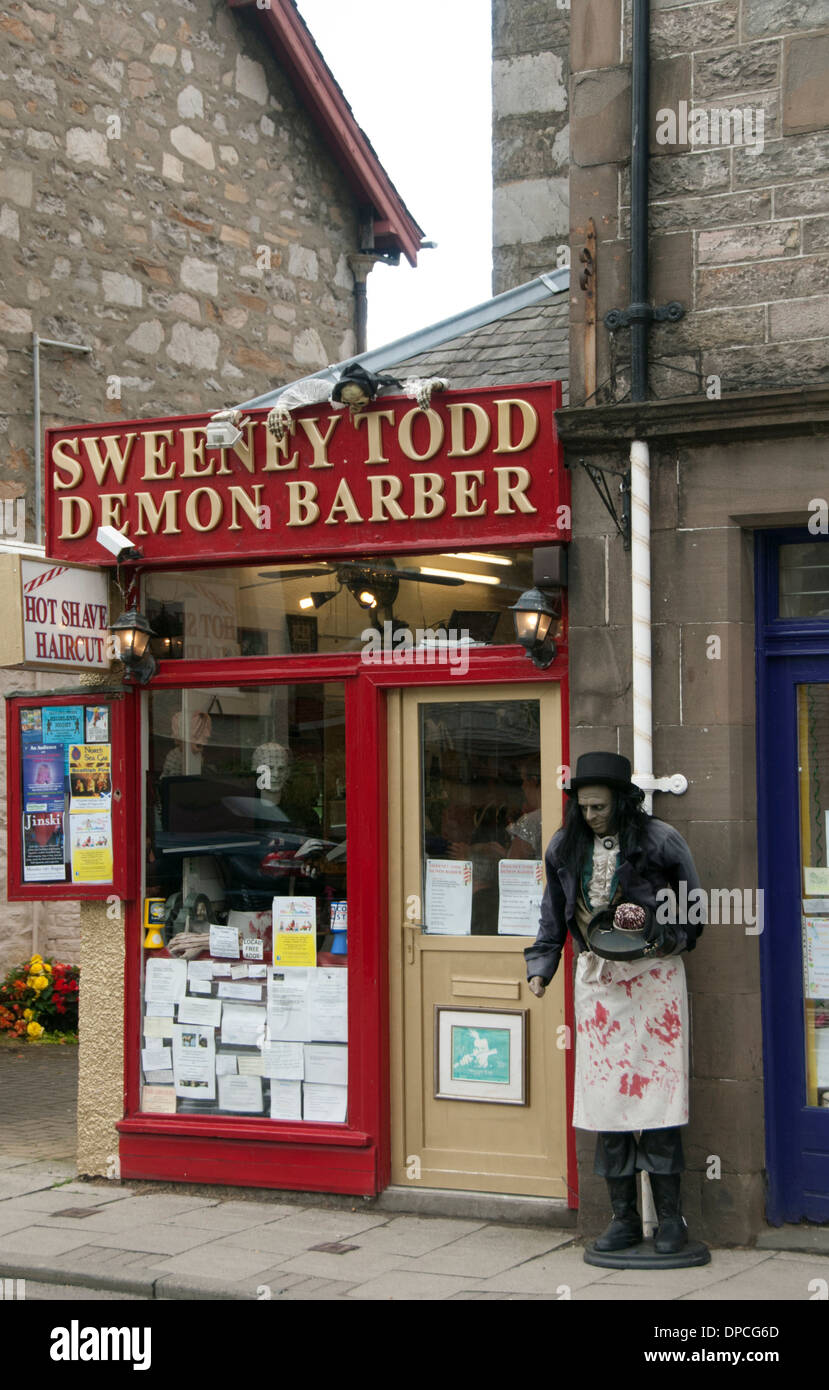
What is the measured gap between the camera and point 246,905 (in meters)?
7.89

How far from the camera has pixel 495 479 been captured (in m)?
7.14

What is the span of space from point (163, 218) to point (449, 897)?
807 cm

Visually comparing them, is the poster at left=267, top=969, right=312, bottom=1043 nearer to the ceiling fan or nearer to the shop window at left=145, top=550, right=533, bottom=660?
the shop window at left=145, top=550, right=533, bottom=660

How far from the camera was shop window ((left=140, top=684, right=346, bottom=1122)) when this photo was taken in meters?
7.61

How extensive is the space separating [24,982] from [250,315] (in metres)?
6.17

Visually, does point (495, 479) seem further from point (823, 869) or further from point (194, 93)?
point (194, 93)

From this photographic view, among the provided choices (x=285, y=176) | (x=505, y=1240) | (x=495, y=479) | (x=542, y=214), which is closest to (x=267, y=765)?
(x=495, y=479)

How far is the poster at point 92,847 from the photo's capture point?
7.98 metres

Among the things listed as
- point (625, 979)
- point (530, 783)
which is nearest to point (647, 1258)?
point (625, 979)

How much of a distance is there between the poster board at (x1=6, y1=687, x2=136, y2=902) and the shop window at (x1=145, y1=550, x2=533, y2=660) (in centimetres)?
51

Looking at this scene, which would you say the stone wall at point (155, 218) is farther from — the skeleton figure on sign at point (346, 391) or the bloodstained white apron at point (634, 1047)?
the bloodstained white apron at point (634, 1047)

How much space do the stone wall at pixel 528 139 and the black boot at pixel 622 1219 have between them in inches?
240

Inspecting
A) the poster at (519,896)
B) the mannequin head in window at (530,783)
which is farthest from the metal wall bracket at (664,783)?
the poster at (519,896)

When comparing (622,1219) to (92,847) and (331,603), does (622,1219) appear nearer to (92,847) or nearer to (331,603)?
(331,603)
